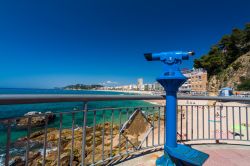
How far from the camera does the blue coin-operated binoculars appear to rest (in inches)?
68.7

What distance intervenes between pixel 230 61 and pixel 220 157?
159 ft

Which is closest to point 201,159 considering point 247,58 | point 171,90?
point 171,90

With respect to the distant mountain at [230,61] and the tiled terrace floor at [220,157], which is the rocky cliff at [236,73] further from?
the tiled terrace floor at [220,157]

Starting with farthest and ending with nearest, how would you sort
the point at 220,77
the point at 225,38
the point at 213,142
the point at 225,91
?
the point at 225,38 < the point at 220,77 < the point at 225,91 < the point at 213,142

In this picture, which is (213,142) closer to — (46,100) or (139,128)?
(139,128)

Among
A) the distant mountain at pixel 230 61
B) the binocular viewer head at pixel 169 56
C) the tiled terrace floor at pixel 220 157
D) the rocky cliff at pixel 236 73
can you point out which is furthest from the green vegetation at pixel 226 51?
the binocular viewer head at pixel 169 56

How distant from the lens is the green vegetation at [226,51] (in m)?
42.0

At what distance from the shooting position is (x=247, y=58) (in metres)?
38.2

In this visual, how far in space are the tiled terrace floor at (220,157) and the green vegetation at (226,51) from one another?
41627mm

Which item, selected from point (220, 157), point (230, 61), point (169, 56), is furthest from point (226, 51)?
point (169, 56)

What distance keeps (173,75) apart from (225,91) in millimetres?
24221

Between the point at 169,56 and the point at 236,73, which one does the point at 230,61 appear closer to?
the point at 236,73

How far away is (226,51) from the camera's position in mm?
45500

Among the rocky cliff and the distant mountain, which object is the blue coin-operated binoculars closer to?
the distant mountain
